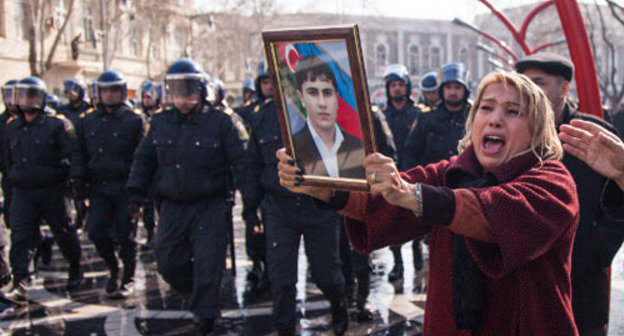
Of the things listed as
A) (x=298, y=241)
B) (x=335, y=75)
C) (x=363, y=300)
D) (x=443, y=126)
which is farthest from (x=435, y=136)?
→ (x=335, y=75)

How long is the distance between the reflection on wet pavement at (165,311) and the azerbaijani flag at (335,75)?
3428 mm

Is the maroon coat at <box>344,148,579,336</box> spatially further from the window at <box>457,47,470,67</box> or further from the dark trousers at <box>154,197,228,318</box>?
the window at <box>457,47,470,67</box>

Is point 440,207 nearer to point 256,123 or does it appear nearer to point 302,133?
point 302,133

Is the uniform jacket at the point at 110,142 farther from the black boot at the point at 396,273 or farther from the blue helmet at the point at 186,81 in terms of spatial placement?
the black boot at the point at 396,273

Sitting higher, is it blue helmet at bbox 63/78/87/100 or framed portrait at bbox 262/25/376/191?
blue helmet at bbox 63/78/87/100

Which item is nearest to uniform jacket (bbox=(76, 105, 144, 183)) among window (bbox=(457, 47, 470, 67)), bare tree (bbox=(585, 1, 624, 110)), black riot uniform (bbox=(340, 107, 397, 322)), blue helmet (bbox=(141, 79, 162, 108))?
black riot uniform (bbox=(340, 107, 397, 322))

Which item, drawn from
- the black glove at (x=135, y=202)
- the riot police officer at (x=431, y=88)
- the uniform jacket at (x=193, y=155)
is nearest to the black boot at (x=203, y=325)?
the uniform jacket at (x=193, y=155)

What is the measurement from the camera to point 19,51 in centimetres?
2750

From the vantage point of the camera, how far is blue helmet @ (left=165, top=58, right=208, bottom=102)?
560 centimetres

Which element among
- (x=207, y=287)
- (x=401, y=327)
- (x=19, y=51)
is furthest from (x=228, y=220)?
(x=19, y=51)

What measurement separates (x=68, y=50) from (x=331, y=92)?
32.1 metres

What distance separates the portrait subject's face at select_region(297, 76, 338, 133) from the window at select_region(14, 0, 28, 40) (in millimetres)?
26945

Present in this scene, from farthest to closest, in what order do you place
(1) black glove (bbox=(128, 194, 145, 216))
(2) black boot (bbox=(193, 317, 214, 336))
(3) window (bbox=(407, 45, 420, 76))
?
(3) window (bbox=(407, 45, 420, 76)), (1) black glove (bbox=(128, 194, 145, 216)), (2) black boot (bbox=(193, 317, 214, 336))

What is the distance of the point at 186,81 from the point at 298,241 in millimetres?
1570
